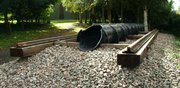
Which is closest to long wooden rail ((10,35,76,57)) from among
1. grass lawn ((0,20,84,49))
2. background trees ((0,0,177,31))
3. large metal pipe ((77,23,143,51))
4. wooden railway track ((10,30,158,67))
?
wooden railway track ((10,30,158,67))

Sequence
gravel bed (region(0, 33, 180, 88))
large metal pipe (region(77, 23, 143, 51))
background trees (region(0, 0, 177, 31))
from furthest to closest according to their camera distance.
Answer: background trees (region(0, 0, 177, 31))
large metal pipe (region(77, 23, 143, 51))
gravel bed (region(0, 33, 180, 88))

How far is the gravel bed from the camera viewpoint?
800 centimetres

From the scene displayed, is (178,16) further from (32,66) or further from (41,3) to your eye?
(32,66)

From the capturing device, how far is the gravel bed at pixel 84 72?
8.00m

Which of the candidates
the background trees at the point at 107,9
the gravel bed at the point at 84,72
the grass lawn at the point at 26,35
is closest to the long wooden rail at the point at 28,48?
the gravel bed at the point at 84,72

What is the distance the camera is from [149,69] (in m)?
8.98

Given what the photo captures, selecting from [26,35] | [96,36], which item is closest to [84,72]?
[96,36]

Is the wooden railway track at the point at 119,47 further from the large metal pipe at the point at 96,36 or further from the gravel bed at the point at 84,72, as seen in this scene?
the large metal pipe at the point at 96,36

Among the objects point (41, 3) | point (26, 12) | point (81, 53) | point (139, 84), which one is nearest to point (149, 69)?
point (139, 84)

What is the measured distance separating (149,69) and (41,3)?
2173cm

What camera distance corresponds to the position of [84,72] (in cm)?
889

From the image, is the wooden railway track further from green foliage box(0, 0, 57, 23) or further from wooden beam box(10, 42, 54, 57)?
green foliage box(0, 0, 57, 23)

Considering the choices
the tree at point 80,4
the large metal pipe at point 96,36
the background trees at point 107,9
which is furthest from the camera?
the tree at point 80,4

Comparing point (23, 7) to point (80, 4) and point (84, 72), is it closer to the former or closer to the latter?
point (80, 4)
